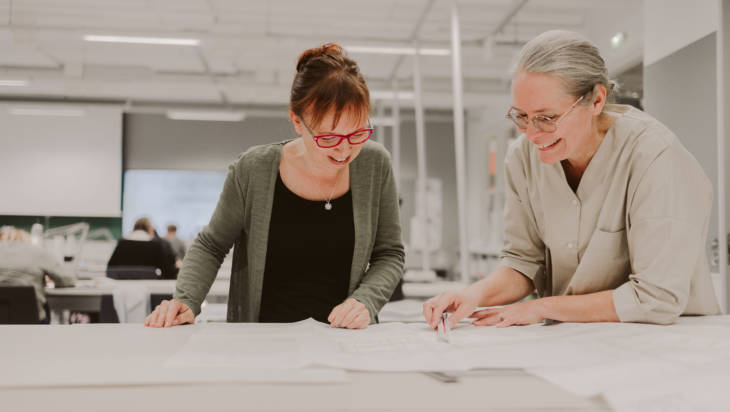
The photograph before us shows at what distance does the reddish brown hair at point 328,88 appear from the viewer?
1364mm

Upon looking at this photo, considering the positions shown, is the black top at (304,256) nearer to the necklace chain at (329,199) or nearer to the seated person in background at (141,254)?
the necklace chain at (329,199)

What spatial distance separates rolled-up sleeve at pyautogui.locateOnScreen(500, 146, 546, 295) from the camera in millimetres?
1516

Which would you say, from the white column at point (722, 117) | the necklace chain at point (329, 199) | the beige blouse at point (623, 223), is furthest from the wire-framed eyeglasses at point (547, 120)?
the white column at point (722, 117)

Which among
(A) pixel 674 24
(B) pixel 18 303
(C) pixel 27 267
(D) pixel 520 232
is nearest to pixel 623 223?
(D) pixel 520 232

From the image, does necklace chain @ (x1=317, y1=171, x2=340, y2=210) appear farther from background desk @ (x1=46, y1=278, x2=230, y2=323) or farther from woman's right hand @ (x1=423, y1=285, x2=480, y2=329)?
background desk @ (x1=46, y1=278, x2=230, y2=323)

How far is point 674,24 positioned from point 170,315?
122 inches

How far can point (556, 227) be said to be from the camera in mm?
1418

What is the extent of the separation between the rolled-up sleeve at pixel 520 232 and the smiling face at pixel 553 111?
0.19 meters

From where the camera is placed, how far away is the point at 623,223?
1330mm

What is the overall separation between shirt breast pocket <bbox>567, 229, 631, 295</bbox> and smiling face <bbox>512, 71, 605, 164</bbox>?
0.21 m

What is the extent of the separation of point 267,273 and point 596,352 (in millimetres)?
886

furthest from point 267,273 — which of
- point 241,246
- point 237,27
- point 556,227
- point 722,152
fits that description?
point 237,27

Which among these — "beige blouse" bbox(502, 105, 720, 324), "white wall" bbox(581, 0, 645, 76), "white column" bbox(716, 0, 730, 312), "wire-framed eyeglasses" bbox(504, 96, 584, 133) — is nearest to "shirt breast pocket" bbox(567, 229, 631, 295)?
"beige blouse" bbox(502, 105, 720, 324)

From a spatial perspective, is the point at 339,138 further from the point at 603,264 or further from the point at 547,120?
the point at 603,264
